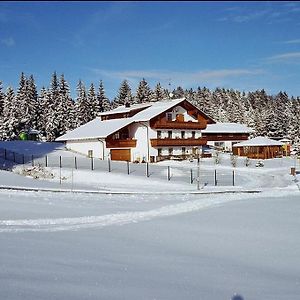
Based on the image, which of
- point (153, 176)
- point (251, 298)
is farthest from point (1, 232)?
point (153, 176)

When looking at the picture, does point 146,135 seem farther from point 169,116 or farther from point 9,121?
point 9,121

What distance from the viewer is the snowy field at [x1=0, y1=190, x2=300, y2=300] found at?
26.1 feet

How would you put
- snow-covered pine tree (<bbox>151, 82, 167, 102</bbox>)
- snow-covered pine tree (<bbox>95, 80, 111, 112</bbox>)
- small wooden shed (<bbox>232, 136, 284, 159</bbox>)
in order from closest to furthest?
small wooden shed (<bbox>232, 136, 284, 159</bbox>)
snow-covered pine tree (<bbox>95, 80, 111, 112</bbox>)
snow-covered pine tree (<bbox>151, 82, 167, 102</bbox>)

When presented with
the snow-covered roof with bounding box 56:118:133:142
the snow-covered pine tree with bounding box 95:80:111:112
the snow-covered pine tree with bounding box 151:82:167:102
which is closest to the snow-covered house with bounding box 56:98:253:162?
the snow-covered roof with bounding box 56:118:133:142

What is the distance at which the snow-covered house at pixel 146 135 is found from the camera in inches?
A: 2128

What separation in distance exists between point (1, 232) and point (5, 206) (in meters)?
5.26

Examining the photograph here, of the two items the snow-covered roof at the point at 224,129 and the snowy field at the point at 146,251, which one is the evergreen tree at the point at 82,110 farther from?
the snowy field at the point at 146,251

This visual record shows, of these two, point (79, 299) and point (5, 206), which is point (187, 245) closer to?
point (79, 299)

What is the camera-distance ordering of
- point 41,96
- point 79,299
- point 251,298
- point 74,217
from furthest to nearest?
point 41,96, point 74,217, point 251,298, point 79,299

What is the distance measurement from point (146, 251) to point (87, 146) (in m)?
45.5

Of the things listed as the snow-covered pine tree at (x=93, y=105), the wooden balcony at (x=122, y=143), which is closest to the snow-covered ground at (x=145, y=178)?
the wooden balcony at (x=122, y=143)

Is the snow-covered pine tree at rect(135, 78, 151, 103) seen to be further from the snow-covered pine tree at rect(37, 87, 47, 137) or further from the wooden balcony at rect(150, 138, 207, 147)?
the wooden balcony at rect(150, 138, 207, 147)

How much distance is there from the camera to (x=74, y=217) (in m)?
16.2

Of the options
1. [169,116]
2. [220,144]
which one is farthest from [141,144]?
[220,144]
